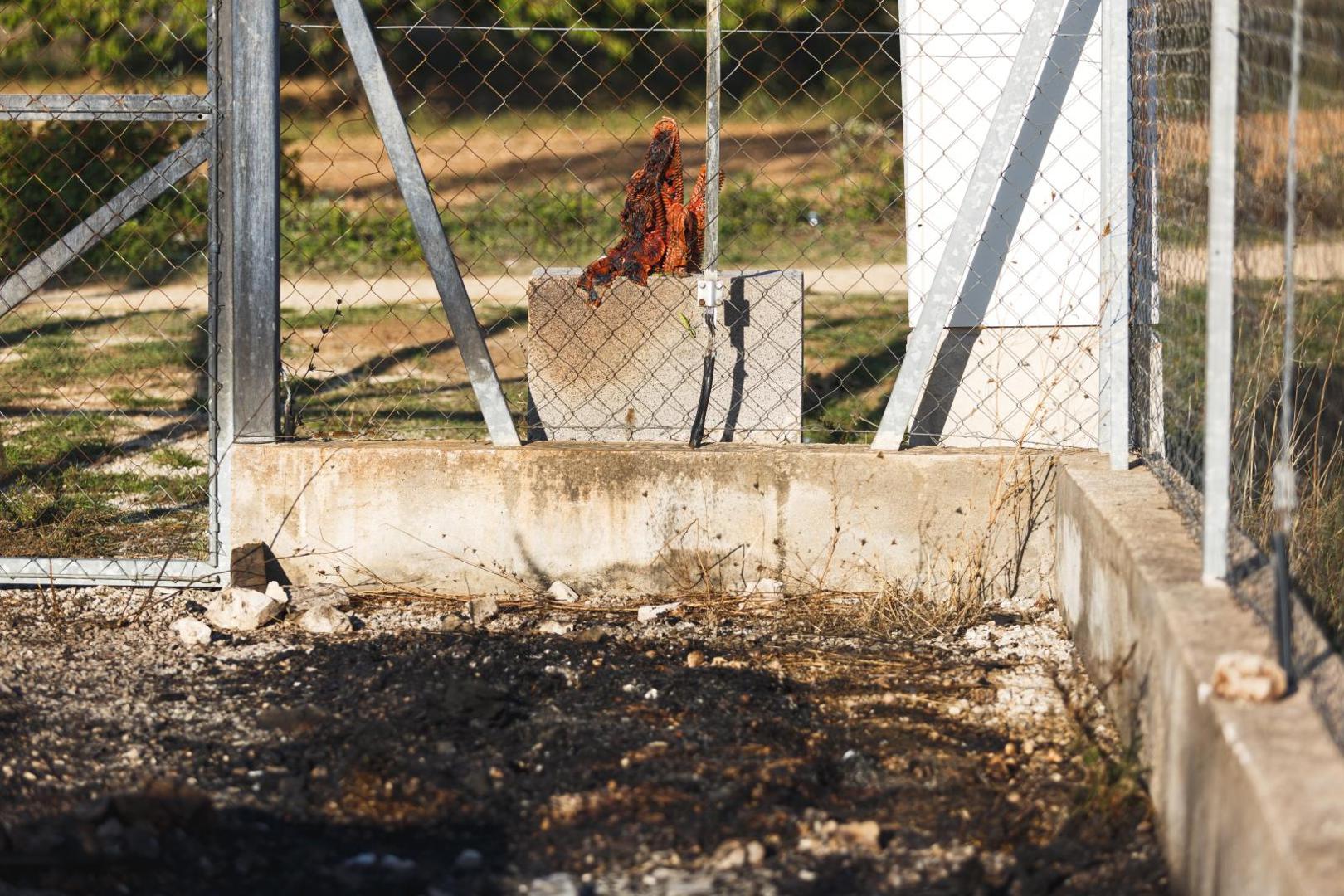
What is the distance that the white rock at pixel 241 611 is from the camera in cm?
418

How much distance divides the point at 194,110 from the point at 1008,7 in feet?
8.10

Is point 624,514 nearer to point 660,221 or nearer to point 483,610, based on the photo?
point 483,610

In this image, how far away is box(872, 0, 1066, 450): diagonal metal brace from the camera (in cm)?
413

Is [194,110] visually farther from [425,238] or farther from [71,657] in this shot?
[71,657]

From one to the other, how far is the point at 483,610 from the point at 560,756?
1080 millimetres

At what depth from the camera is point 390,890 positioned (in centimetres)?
268

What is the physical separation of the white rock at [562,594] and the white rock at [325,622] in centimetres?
61

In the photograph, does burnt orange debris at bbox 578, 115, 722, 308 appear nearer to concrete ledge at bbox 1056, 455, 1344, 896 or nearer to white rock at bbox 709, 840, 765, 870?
Answer: concrete ledge at bbox 1056, 455, 1344, 896

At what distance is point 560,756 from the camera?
327cm

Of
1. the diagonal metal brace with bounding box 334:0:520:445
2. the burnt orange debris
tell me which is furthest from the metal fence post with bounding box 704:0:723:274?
the diagonal metal brace with bounding box 334:0:520:445

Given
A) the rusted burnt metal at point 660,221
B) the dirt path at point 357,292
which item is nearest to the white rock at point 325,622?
the rusted burnt metal at point 660,221

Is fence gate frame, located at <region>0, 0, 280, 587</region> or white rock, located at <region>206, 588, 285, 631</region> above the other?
fence gate frame, located at <region>0, 0, 280, 587</region>

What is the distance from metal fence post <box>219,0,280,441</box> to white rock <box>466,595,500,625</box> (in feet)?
3.00

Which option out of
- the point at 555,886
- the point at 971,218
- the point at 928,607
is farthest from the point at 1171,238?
the point at 555,886
